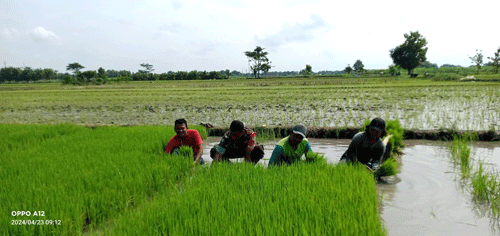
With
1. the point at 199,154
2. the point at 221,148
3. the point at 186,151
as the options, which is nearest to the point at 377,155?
the point at 221,148

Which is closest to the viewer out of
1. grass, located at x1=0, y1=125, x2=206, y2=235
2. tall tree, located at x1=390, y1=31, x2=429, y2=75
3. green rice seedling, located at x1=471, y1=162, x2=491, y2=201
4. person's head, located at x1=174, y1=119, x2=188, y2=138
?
grass, located at x1=0, y1=125, x2=206, y2=235

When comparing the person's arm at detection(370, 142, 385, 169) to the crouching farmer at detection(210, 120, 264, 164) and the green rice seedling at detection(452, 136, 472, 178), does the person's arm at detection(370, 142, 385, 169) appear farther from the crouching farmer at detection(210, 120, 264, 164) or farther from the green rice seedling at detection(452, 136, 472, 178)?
the crouching farmer at detection(210, 120, 264, 164)

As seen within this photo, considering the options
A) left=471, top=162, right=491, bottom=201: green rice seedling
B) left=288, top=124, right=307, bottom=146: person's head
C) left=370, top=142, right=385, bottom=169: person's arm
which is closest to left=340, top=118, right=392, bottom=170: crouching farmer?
left=370, top=142, right=385, bottom=169: person's arm

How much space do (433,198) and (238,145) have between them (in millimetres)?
2494

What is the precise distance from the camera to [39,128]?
6.96 m

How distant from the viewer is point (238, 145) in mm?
4398

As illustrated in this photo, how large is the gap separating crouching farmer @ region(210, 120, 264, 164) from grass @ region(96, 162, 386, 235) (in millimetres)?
752

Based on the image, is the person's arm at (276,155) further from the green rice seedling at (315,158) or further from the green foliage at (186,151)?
the green foliage at (186,151)

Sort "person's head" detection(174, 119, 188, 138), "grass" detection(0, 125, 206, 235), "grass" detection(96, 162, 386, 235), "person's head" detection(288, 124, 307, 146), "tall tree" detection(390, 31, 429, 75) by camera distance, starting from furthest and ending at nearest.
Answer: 1. "tall tree" detection(390, 31, 429, 75)
2. "person's head" detection(174, 119, 188, 138)
3. "person's head" detection(288, 124, 307, 146)
4. "grass" detection(0, 125, 206, 235)
5. "grass" detection(96, 162, 386, 235)

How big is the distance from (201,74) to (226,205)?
53.8 meters

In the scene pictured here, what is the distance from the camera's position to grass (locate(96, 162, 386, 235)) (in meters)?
2.05

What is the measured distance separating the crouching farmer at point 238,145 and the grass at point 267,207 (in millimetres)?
752

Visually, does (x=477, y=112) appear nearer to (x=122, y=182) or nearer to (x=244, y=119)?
Result: (x=244, y=119)

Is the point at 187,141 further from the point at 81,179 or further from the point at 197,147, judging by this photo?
the point at 81,179
